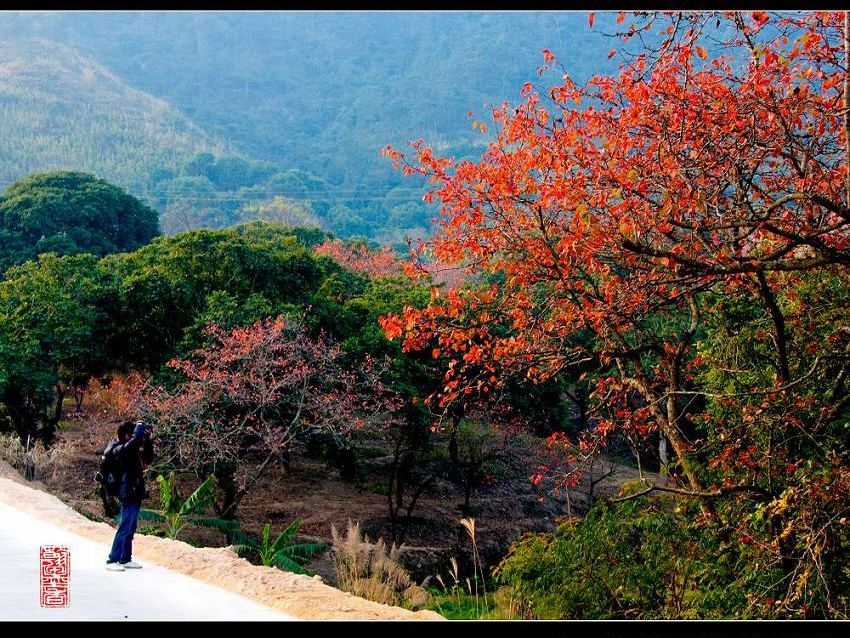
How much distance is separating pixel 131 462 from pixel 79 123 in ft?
308

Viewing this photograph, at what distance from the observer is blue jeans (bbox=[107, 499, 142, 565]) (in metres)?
7.53

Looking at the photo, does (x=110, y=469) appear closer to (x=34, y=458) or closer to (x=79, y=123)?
(x=34, y=458)

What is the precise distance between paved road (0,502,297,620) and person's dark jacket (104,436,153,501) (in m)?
0.74

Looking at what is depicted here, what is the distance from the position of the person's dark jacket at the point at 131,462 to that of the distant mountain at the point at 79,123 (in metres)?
72.9

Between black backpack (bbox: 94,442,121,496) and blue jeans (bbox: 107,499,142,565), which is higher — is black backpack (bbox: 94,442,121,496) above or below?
above

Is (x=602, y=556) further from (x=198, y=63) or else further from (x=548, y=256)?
(x=198, y=63)

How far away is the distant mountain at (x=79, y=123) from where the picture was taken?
3199 inches

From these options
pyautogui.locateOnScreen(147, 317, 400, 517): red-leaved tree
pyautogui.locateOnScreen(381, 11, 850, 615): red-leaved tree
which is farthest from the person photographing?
pyautogui.locateOnScreen(147, 317, 400, 517): red-leaved tree

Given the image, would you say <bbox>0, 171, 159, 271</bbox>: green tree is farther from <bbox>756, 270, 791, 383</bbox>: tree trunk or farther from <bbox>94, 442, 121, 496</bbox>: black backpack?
<bbox>756, 270, 791, 383</bbox>: tree trunk

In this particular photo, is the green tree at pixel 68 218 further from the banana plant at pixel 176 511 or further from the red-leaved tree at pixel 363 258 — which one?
the banana plant at pixel 176 511

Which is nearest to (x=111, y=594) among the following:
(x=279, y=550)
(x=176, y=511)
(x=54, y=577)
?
(x=54, y=577)

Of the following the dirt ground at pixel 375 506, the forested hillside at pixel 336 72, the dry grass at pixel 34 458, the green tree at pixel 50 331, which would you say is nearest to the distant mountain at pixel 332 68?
the forested hillside at pixel 336 72

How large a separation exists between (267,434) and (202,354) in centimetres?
196
